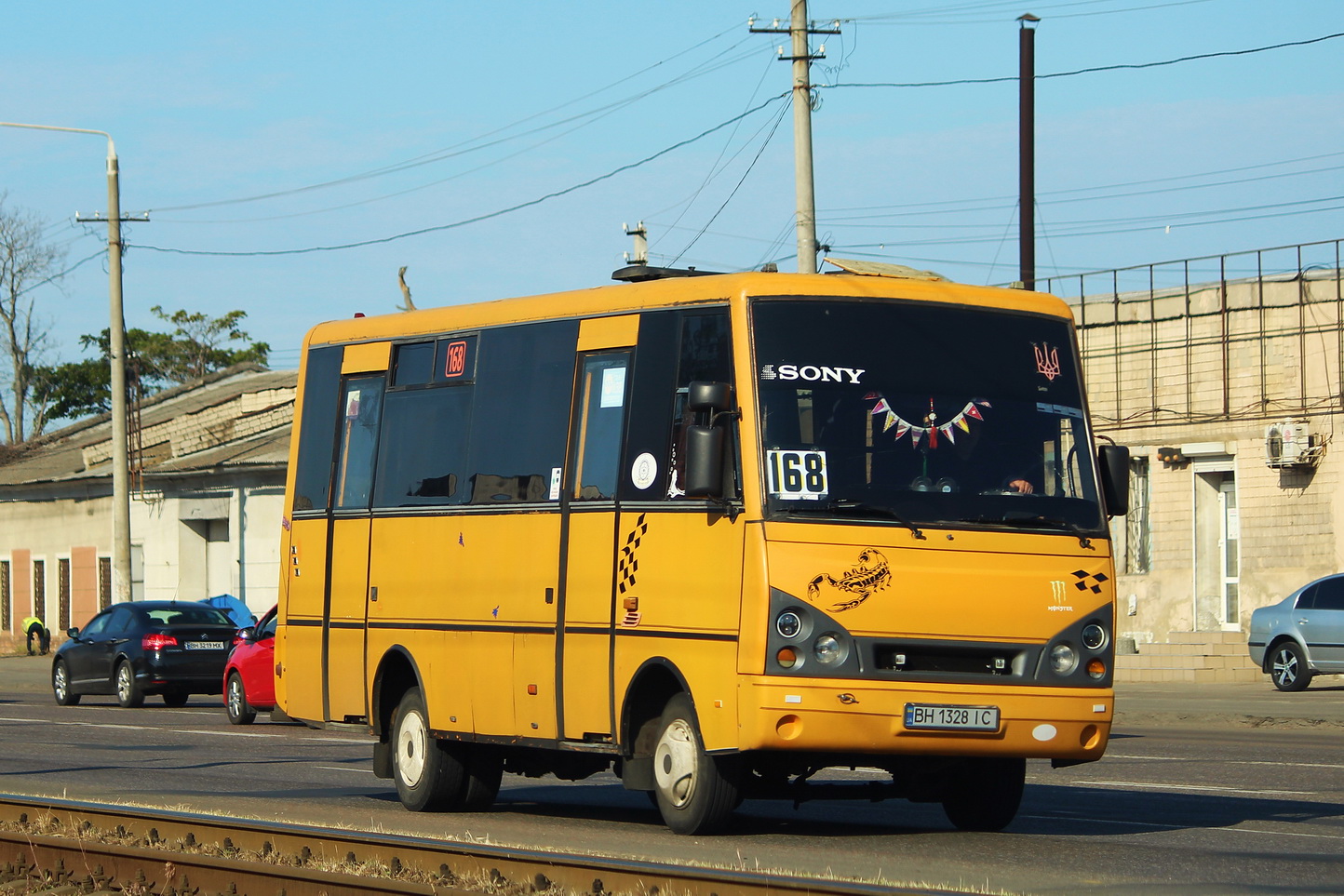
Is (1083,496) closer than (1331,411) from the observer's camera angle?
Yes

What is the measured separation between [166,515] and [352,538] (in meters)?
40.0

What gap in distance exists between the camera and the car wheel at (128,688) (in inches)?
1141

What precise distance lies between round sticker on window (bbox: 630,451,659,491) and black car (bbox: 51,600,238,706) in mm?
18184

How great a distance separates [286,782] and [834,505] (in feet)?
23.7

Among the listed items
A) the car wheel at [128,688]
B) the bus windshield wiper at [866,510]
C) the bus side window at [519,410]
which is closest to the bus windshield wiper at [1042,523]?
the bus windshield wiper at [866,510]

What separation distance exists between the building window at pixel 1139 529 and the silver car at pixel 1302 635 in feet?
27.3

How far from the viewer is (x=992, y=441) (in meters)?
10.8

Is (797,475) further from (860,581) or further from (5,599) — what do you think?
(5,599)

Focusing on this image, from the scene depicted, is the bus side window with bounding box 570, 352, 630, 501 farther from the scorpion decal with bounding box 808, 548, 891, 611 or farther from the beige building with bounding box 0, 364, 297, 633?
the beige building with bounding box 0, 364, 297, 633

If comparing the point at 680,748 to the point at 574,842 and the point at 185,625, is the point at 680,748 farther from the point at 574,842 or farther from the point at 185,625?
the point at 185,625

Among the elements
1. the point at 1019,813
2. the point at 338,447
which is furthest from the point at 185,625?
the point at 1019,813

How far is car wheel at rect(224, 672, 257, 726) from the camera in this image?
984 inches

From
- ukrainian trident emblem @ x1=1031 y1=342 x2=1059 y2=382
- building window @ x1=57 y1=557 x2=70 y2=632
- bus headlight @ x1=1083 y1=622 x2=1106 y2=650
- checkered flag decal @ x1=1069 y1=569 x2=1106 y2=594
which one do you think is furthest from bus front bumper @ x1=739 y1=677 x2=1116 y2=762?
building window @ x1=57 y1=557 x2=70 y2=632

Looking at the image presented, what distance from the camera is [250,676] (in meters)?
24.7
